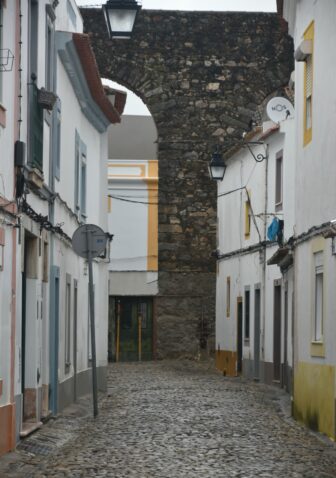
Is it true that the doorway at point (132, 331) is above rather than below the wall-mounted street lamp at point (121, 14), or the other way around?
below

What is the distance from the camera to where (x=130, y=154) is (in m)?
53.5

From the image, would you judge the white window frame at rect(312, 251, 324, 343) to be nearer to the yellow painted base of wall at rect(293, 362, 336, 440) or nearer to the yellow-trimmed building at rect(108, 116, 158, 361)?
the yellow painted base of wall at rect(293, 362, 336, 440)

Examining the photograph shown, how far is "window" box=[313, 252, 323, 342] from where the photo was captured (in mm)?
16625

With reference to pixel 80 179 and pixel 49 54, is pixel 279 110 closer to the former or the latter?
pixel 80 179

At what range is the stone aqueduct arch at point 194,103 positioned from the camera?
41688 millimetres

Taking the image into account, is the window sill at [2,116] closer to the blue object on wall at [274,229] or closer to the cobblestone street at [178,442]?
the cobblestone street at [178,442]

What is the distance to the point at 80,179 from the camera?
23.1m

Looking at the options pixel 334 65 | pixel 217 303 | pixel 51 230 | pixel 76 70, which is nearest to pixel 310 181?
pixel 334 65

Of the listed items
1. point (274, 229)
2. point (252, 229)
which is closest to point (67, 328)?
point (274, 229)

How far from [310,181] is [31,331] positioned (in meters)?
4.14

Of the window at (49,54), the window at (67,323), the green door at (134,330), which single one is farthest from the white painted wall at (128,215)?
the window at (49,54)

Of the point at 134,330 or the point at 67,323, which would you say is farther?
the point at 134,330

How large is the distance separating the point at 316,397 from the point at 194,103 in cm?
2621

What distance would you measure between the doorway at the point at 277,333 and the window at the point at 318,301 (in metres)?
10.6
